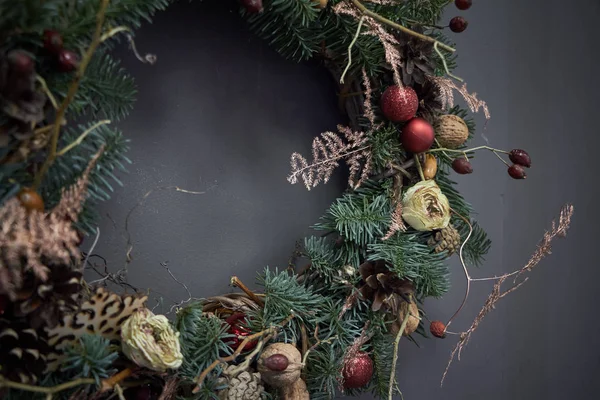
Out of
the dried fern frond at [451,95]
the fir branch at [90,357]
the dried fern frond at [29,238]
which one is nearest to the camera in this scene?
the dried fern frond at [29,238]

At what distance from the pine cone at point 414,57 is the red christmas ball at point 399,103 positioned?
0.06 feet

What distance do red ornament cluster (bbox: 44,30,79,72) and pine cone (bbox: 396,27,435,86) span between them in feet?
1.46

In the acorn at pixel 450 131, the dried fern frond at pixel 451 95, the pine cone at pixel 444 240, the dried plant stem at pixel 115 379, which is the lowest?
the dried plant stem at pixel 115 379

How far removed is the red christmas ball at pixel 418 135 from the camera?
832 mm

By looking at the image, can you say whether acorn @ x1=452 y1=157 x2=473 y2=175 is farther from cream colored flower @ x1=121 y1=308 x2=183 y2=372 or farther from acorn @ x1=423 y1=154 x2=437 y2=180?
cream colored flower @ x1=121 y1=308 x2=183 y2=372

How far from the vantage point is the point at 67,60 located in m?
0.57

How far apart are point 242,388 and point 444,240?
348mm

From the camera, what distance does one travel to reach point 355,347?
780 millimetres

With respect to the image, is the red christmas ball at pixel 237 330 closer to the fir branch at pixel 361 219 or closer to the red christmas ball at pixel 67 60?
the fir branch at pixel 361 219

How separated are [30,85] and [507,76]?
92 cm

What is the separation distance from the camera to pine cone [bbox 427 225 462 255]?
2.78ft

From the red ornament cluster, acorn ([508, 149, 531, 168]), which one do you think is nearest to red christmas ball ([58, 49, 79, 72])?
the red ornament cluster

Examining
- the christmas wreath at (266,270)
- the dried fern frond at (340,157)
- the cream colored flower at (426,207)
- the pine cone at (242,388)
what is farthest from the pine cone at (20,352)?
the cream colored flower at (426,207)

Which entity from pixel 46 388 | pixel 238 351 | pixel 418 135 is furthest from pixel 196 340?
pixel 418 135
